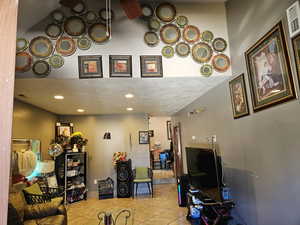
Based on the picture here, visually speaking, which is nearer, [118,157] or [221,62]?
[221,62]

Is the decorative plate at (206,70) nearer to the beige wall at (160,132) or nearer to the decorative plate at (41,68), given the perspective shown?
the decorative plate at (41,68)

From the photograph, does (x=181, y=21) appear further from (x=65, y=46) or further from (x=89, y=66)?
(x=65, y=46)

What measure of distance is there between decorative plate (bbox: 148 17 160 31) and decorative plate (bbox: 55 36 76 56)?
1.16m

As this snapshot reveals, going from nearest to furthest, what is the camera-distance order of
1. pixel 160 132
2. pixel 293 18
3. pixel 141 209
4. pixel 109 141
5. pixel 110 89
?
1. pixel 293 18
2. pixel 110 89
3. pixel 141 209
4. pixel 109 141
5. pixel 160 132

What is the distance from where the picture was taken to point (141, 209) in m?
4.46

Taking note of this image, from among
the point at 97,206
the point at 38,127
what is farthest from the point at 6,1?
the point at 97,206

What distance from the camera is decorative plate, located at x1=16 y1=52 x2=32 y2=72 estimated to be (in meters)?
2.76

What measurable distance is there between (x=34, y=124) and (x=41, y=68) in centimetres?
221

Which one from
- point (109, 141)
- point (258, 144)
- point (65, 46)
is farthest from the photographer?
point (109, 141)

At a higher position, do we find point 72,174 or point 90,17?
point 90,17

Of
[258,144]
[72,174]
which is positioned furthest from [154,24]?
[72,174]

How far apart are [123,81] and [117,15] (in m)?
1.01

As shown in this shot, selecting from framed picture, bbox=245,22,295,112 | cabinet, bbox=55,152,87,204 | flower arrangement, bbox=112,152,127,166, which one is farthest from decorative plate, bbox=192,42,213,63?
cabinet, bbox=55,152,87,204

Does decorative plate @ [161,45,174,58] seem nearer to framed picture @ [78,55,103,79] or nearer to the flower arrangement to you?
framed picture @ [78,55,103,79]
